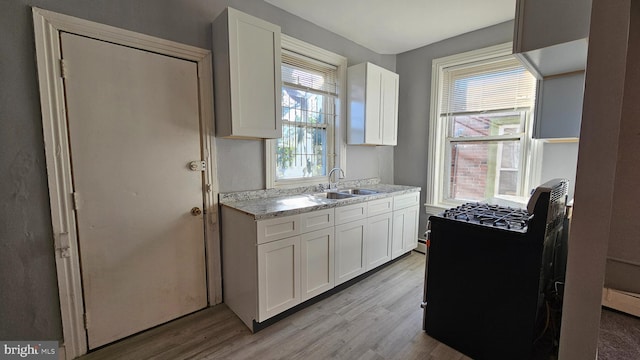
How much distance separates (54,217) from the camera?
5.33 ft

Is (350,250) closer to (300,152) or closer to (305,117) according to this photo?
(300,152)

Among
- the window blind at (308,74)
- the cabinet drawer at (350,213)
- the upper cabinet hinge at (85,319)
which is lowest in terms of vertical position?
the upper cabinet hinge at (85,319)

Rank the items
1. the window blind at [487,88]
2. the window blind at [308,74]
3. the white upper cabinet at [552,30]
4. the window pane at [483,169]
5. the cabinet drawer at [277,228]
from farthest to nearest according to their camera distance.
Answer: the window pane at [483,169]
the window blind at [487,88]
the window blind at [308,74]
the cabinet drawer at [277,228]
the white upper cabinet at [552,30]

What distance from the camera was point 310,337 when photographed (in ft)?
6.37

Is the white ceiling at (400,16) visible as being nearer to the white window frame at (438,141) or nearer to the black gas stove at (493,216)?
the white window frame at (438,141)

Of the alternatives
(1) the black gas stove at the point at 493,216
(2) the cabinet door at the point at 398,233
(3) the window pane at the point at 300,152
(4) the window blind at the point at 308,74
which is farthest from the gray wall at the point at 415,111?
(1) the black gas stove at the point at 493,216

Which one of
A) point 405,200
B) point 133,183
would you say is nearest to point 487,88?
point 405,200

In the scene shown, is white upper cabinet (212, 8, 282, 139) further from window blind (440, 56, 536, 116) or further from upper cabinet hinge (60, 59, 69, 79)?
window blind (440, 56, 536, 116)

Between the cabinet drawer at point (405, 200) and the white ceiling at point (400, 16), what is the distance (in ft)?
6.25

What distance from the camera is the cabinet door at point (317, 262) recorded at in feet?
7.16

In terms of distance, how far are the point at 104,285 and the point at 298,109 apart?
2202 millimetres

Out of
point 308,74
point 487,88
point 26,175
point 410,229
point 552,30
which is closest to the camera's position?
point 552,30

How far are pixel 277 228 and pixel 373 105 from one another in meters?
1.98

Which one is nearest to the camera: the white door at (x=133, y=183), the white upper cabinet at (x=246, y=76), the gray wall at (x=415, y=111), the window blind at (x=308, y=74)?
the white door at (x=133, y=183)
